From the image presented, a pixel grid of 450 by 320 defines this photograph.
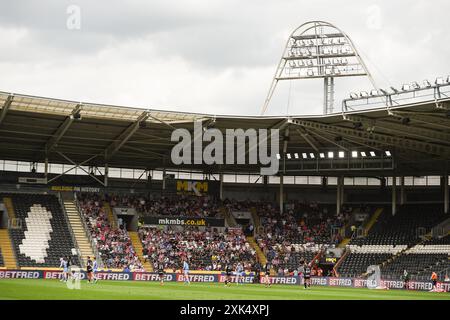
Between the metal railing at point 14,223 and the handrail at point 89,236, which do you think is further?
the metal railing at point 14,223

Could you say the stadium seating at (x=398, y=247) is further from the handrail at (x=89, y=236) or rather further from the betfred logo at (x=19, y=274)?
the betfred logo at (x=19, y=274)

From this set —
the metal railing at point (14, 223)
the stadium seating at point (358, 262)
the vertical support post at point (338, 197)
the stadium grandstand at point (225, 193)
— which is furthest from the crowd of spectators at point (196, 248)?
the metal railing at point (14, 223)

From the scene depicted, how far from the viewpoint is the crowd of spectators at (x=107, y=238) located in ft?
209

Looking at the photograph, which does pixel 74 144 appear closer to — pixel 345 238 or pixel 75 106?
pixel 75 106

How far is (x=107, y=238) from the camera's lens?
6600 centimetres

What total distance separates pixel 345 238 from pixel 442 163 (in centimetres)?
1113

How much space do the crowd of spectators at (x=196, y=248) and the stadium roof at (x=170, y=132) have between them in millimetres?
7088

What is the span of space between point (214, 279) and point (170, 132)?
39.1 ft

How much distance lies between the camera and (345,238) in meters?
72.8

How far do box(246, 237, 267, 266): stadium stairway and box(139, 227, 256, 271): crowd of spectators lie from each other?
87cm

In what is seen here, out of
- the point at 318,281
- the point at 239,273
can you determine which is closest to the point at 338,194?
the point at 318,281

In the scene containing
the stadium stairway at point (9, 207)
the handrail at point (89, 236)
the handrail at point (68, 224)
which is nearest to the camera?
the handrail at point (89, 236)

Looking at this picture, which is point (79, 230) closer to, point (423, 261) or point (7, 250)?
point (7, 250)
